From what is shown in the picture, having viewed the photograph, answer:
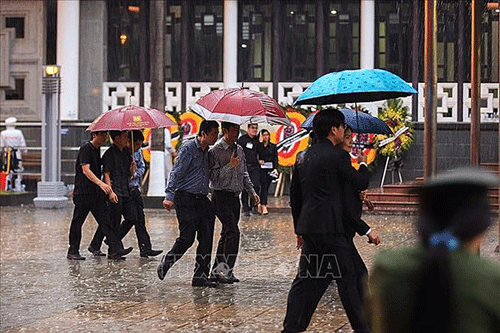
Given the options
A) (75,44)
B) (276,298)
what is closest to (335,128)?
(276,298)

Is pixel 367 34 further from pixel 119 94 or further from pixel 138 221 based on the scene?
pixel 138 221

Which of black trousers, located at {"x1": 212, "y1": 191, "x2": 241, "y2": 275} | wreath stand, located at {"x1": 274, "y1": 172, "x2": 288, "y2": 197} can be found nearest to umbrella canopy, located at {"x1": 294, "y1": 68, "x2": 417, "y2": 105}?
black trousers, located at {"x1": 212, "y1": 191, "x2": 241, "y2": 275}

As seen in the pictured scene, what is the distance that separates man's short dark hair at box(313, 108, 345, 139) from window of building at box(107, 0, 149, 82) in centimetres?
2112

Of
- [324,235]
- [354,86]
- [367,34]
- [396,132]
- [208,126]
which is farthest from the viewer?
[367,34]

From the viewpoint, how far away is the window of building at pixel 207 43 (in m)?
28.3

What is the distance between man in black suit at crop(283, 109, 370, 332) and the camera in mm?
7340

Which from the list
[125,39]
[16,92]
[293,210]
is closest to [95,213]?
[293,210]

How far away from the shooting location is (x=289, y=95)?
27188mm

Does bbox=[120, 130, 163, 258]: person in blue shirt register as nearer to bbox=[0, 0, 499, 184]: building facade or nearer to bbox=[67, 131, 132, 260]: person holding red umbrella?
bbox=[67, 131, 132, 260]: person holding red umbrella

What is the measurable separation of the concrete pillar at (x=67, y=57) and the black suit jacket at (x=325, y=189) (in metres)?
21.3

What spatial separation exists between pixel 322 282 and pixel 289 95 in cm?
1992

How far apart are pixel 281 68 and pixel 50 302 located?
18708 mm

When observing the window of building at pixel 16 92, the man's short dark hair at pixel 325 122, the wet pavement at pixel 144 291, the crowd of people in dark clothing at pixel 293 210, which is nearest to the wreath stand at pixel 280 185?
the window of building at pixel 16 92

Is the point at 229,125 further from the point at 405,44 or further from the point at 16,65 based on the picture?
the point at 16,65
